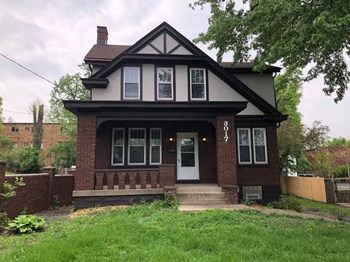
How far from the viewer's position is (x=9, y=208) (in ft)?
A: 24.8

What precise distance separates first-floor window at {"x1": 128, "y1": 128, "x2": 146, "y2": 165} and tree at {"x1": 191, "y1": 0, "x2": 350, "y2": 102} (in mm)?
5038

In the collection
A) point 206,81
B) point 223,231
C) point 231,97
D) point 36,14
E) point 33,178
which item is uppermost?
point 36,14

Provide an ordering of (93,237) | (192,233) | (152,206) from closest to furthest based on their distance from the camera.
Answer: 1. (93,237)
2. (192,233)
3. (152,206)

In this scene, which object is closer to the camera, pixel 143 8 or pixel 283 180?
pixel 143 8

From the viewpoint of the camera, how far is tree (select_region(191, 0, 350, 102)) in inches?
267

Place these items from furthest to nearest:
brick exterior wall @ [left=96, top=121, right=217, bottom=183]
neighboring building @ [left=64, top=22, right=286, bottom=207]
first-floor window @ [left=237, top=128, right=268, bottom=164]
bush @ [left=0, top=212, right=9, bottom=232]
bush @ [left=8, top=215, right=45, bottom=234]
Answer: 1. first-floor window @ [left=237, top=128, right=268, bottom=164]
2. brick exterior wall @ [left=96, top=121, right=217, bottom=183]
3. neighboring building @ [left=64, top=22, right=286, bottom=207]
4. bush @ [left=0, top=212, right=9, bottom=232]
5. bush @ [left=8, top=215, right=45, bottom=234]

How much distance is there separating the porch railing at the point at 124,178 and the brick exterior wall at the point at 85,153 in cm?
30

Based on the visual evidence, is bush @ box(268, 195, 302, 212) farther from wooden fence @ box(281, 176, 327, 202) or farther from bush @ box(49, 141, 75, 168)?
bush @ box(49, 141, 75, 168)

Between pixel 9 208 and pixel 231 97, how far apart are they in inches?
382

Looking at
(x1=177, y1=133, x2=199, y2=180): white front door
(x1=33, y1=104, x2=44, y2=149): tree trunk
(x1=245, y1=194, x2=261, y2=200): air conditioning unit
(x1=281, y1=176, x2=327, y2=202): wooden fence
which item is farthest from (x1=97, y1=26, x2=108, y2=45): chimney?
(x1=33, y1=104, x2=44, y2=149): tree trunk

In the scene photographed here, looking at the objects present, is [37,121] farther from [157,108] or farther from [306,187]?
[306,187]

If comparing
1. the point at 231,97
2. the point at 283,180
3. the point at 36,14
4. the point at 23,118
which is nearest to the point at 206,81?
the point at 231,97

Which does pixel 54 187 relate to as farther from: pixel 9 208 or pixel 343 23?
pixel 343 23

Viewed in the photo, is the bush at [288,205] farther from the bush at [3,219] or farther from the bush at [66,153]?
the bush at [66,153]
